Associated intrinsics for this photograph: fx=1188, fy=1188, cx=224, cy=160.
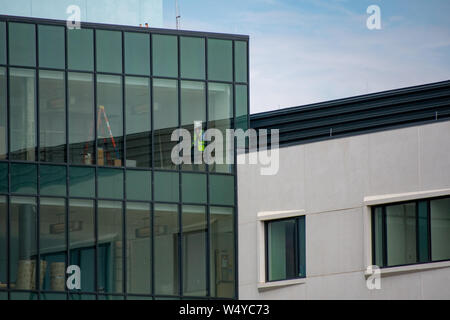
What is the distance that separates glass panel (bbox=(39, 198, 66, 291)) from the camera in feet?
135

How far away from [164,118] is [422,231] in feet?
34.7

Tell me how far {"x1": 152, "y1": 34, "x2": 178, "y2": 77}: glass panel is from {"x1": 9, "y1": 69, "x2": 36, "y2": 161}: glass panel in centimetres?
458

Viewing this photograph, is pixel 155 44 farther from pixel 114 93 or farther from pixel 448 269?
pixel 448 269

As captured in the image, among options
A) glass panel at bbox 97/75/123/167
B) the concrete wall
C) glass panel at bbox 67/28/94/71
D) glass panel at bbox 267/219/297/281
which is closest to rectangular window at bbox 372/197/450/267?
the concrete wall

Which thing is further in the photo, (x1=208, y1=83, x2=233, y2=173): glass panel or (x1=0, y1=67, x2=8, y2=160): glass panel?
(x1=208, y1=83, x2=233, y2=173): glass panel

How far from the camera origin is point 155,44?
144 feet

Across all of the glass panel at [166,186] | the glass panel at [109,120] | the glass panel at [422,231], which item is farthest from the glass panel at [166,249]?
the glass panel at [422,231]

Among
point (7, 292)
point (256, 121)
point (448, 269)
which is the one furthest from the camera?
point (256, 121)

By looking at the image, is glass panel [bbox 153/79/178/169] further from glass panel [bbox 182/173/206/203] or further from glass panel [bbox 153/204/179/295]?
glass panel [bbox 153/204/179/295]

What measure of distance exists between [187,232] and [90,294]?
14.4 ft

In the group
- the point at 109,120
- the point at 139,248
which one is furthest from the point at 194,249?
the point at 109,120

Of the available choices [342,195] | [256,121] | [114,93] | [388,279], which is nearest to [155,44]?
[114,93]

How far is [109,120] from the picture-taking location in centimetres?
4300

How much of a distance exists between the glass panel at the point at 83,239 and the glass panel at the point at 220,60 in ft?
22.3
